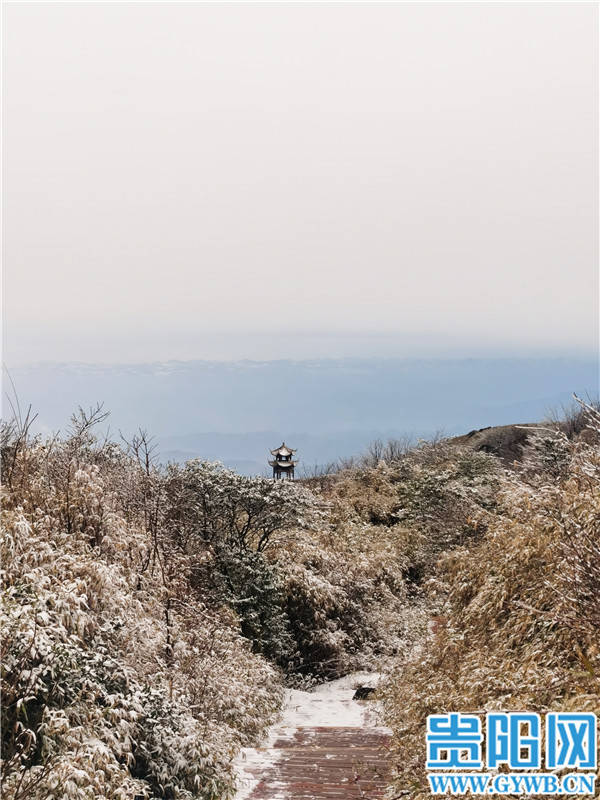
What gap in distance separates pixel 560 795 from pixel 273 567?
1019cm

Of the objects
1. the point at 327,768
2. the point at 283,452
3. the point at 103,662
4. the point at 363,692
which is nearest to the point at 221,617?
the point at 363,692

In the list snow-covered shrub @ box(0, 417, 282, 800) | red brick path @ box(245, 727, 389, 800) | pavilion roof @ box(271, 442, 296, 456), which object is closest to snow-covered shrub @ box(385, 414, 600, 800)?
red brick path @ box(245, 727, 389, 800)

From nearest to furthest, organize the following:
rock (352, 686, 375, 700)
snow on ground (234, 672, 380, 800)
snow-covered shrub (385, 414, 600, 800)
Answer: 1. snow-covered shrub (385, 414, 600, 800)
2. snow on ground (234, 672, 380, 800)
3. rock (352, 686, 375, 700)

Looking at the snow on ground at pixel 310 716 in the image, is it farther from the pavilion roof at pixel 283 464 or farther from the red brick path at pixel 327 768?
the pavilion roof at pixel 283 464

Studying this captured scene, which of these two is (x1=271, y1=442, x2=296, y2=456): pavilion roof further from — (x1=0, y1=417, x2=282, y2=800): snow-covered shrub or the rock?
A: (x1=0, y1=417, x2=282, y2=800): snow-covered shrub

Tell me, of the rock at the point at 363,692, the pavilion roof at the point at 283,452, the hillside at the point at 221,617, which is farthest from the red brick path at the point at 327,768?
the pavilion roof at the point at 283,452

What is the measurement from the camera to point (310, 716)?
1180cm

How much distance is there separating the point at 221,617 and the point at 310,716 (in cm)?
239

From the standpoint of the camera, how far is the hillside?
6164 millimetres

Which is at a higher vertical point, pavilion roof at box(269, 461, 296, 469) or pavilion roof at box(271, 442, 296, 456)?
pavilion roof at box(271, 442, 296, 456)

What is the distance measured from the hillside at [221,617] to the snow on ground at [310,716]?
0.26 m

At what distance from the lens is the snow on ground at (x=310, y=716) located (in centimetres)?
851

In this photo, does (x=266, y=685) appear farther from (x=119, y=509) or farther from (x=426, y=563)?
(x=426, y=563)

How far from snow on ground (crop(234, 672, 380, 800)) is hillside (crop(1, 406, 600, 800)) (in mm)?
259
